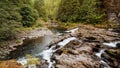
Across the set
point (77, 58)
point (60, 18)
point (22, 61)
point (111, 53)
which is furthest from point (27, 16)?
point (111, 53)

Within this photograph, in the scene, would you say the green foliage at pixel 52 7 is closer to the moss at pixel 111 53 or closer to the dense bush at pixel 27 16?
the dense bush at pixel 27 16

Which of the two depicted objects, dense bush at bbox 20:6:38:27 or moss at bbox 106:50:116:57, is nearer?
moss at bbox 106:50:116:57

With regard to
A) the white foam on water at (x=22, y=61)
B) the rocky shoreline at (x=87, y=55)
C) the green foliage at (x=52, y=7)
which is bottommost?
the green foliage at (x=52, y=7)

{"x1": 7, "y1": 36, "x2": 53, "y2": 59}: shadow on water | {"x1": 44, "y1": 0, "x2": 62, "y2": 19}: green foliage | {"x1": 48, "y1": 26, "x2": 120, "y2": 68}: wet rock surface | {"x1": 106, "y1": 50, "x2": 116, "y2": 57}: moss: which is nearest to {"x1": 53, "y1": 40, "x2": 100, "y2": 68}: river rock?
{"x1": 48, "y1": 26, "x2": 120, "y2": 68}: wet rock surface

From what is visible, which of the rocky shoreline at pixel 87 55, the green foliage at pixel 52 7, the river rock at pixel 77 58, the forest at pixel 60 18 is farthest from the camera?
the green foliage at pixel 52 7

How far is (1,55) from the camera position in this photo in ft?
110

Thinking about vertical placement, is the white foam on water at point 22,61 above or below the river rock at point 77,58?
below

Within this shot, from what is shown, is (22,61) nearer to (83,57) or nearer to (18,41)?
(83,57)

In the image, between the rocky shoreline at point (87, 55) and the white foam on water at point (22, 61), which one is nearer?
the rocky shoreline at point (87, 55)

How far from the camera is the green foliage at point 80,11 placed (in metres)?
65.9

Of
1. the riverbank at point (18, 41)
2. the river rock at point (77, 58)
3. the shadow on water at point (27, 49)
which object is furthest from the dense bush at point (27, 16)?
the river rock at point (77, 58)

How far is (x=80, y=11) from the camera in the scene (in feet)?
238

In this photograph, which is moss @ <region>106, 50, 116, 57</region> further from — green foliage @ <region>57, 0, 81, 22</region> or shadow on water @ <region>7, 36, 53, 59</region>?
green foliage @ <region>57, 0, 81, 22</region>

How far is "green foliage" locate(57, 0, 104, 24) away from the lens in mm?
65875
